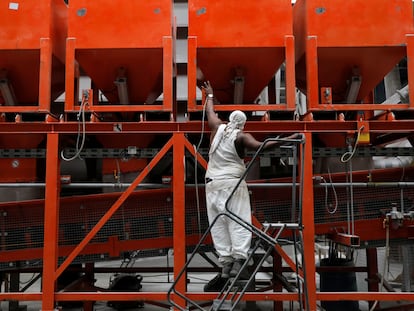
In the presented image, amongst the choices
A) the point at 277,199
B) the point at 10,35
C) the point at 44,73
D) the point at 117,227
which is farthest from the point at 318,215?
the point at 10,35

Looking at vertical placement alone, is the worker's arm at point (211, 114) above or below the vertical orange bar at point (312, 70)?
below

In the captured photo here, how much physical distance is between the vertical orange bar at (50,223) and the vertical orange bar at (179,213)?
1.21 meters

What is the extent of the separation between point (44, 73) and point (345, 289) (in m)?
4.89

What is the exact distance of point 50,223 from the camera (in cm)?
424

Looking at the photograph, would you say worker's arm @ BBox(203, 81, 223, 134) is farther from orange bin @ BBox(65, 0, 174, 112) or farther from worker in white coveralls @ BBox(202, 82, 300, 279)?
orange bin @ BBox(65, 0, 174, 112)

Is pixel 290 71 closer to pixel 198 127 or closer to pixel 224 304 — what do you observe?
pixel 198 127

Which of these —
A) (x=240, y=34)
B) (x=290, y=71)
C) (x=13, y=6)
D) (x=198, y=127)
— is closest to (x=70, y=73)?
(x=13, y=6)

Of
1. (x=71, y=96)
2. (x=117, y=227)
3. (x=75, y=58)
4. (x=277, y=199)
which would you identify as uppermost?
(x=75, y=58)

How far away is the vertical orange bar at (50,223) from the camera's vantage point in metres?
4.18

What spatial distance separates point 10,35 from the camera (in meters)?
4.39

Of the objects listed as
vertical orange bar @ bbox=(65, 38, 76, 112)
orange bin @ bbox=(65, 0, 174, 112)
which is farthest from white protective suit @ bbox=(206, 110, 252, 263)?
vertical orange bar @ bbox=(65, 38, 76, 112)

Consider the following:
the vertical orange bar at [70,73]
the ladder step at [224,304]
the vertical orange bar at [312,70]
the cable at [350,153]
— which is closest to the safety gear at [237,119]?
the vertical orange bar at [312,70]

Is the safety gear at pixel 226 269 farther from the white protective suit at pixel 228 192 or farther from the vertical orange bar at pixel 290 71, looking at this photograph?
the vertical orange bar at pixel 290 71

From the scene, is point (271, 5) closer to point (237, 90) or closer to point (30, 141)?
point (237, 90)
